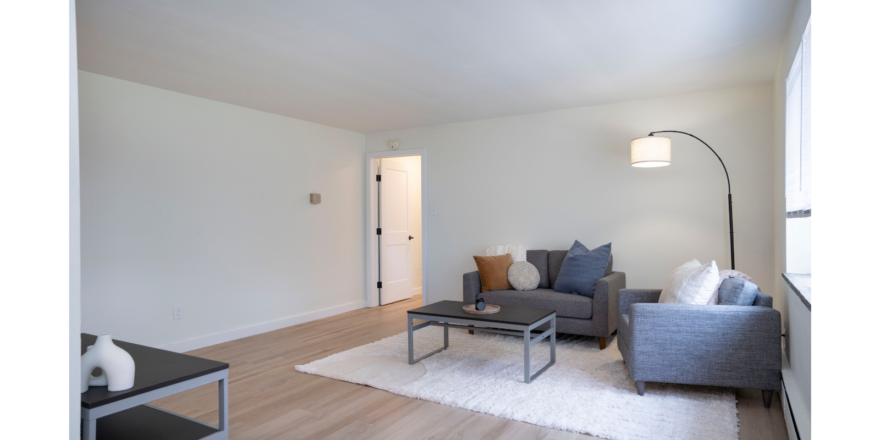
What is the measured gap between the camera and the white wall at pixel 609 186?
438cm

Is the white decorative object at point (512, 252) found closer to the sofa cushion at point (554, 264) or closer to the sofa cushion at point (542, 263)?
the sofa cushion at point (542, 263)

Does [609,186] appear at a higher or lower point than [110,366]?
higher

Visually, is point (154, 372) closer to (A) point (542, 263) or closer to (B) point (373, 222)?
(A) point (542, 263)

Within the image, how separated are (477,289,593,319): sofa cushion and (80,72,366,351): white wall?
7.23ft

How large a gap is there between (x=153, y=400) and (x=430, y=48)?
8.42 ft

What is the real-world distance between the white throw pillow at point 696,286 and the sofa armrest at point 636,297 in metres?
0.45

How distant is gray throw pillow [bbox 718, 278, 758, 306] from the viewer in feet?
9.87

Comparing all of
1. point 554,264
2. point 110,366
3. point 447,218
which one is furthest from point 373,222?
point 110,366

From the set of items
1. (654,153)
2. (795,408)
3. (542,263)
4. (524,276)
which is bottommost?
(795,408)

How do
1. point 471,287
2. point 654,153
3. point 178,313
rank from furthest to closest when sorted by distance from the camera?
point 471,287 < point 178,313 < point 654,153

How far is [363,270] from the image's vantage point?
648cm

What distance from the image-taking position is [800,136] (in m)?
2.69

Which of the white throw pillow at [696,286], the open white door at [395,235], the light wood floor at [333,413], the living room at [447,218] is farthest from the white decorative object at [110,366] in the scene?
the open white door at [395,235]

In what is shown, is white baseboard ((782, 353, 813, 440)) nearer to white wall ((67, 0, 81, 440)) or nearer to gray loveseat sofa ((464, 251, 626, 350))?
gray loveseat sofa ((464, 251, 626, 350))
